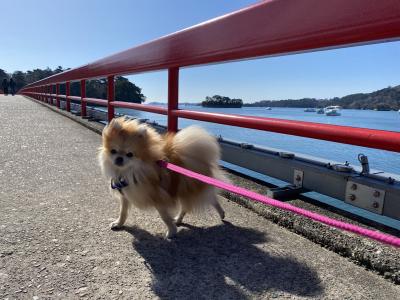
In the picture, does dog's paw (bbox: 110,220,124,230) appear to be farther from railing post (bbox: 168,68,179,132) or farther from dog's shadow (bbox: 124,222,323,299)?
railing post (bbox: 168,68,179,132)

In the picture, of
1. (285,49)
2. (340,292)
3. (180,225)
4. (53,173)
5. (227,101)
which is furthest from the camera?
(227,101)

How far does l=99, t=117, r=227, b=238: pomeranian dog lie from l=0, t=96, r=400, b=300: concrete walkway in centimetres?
18

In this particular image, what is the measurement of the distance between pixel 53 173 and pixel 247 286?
248 cm

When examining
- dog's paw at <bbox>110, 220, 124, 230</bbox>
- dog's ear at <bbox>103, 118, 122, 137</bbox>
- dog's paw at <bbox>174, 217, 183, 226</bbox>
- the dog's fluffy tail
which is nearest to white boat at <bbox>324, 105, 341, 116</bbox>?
the dog's fluffy tail

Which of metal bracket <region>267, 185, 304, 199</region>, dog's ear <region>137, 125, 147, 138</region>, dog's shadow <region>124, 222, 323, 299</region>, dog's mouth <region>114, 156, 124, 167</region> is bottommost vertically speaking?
dog's shadow <region>124, 222, 323, 299</region>

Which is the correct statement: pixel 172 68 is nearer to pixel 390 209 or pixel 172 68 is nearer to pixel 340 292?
pixel 390 209

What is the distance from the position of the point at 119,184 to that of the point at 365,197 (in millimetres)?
1509

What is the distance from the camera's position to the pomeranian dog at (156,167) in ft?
6.84

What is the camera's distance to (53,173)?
333 cm

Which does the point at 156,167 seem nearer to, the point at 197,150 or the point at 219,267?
the point at 197,150

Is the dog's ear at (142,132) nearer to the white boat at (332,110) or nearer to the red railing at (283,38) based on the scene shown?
the red railing at (283,38)

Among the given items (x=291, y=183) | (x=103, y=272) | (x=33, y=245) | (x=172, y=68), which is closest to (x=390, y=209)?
(x=291, y=183)

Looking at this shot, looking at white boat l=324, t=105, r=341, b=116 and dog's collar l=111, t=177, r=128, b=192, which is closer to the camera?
dog's collar l=111, t=177, r=128, b=192

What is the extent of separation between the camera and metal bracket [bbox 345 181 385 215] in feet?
6.25
